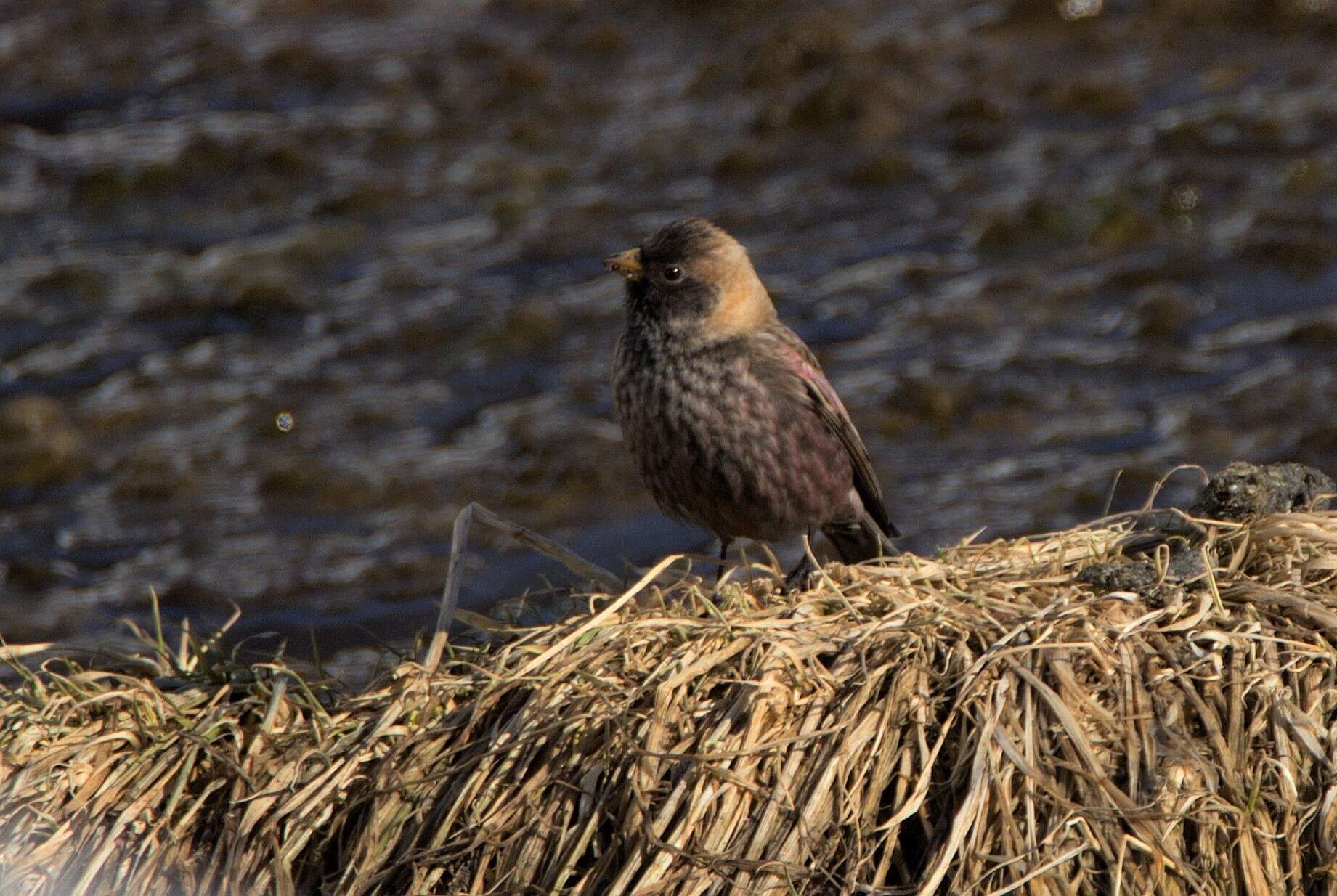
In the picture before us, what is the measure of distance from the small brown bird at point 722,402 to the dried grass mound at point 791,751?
768 mm

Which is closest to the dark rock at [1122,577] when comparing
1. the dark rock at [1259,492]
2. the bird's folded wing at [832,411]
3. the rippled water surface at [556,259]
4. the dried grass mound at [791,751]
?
the dried grass mound at [791,751]

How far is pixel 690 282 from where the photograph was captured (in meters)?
5.44

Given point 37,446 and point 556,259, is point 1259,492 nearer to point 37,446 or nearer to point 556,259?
point 556,259

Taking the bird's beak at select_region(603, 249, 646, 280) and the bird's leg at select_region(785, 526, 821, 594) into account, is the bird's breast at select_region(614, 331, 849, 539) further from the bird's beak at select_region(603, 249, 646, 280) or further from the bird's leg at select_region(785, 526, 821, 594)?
the bird's leg at select_region(785, 526, 821, 594)

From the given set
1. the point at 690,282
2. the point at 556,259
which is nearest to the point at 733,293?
the point at 690,282

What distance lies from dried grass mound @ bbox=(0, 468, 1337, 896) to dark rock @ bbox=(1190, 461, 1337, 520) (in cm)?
10

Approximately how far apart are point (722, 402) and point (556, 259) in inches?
184

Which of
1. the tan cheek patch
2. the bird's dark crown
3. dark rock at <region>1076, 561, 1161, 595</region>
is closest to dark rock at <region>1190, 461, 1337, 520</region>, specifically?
dark rock at <region>1076, 561, 1161, 595</region>

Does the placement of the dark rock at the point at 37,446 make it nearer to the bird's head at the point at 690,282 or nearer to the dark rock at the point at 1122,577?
the bird's head at the point at 690,282

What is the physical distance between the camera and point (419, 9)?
Answer: 12.0 metres

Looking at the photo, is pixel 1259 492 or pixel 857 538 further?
pixel 857 538

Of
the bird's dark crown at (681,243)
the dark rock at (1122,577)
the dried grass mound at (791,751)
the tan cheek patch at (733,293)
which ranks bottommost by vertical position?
the dried grass mound at (791,751)

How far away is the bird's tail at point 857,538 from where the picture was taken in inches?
228

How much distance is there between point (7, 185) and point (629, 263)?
Answer: 20.4ft
